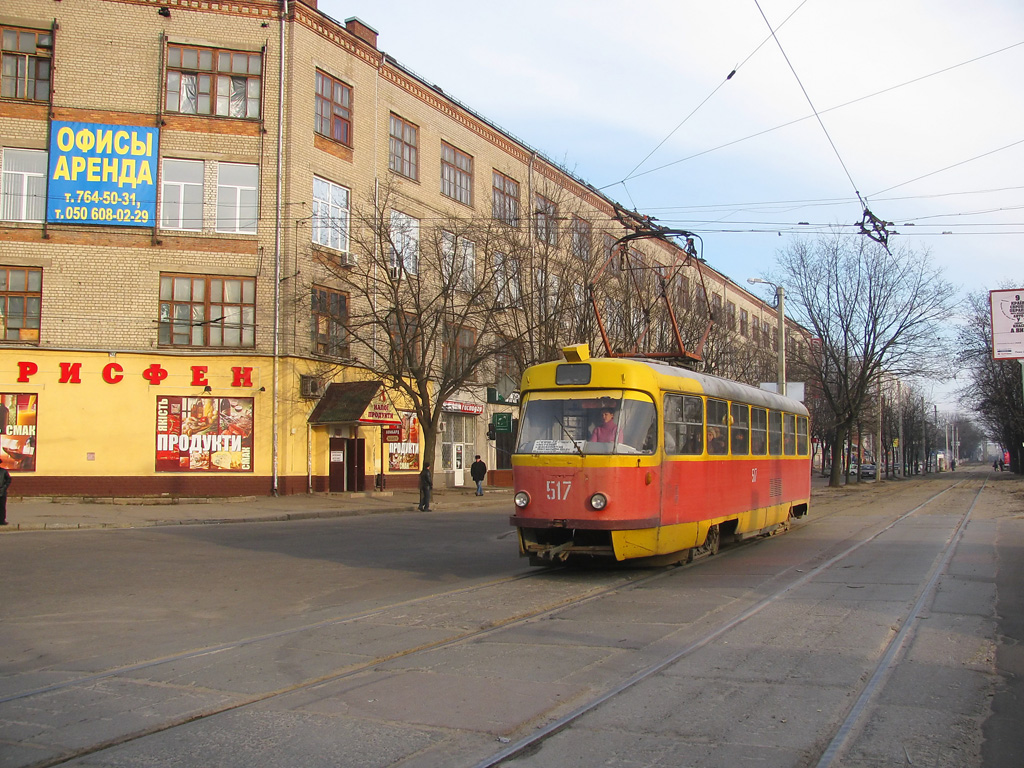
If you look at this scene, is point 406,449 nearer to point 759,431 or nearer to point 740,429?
point 759,431

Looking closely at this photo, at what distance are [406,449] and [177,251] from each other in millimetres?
11520

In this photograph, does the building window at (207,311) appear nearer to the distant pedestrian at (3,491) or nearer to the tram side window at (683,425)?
the distant pedestrian at (3,491)

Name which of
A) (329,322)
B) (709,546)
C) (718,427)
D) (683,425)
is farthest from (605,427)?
(329,322)

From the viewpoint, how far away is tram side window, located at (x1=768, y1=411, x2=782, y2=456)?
16.3 meters

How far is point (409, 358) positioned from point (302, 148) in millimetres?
8320

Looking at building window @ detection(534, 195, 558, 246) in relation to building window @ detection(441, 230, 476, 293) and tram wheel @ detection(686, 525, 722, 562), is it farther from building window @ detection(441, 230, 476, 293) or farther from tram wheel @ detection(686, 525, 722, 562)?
tram wheel @ detection(686, 525, 722, 562)

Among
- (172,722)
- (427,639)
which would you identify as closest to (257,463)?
(427,639)

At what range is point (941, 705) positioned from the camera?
5828mm

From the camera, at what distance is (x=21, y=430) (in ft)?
89.1

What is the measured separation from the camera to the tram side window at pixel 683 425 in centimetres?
1159

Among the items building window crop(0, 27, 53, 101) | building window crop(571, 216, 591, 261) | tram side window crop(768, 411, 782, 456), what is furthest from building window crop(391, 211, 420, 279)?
tram side window crop(768, 411, 782, 456)

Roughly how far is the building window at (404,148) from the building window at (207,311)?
28.5 feet

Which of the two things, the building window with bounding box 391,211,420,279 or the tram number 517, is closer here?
the tram number 517

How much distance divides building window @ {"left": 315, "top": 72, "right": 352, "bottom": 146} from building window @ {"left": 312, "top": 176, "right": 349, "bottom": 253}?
1.81 meters
